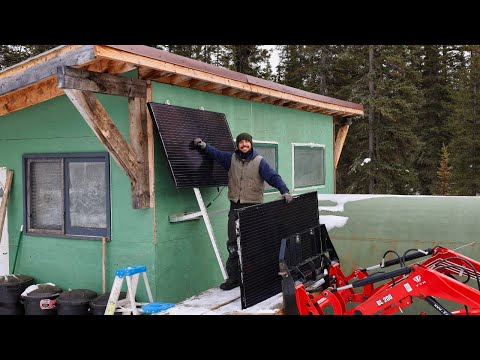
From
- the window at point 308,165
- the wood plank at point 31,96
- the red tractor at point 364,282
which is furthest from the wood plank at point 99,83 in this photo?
the window at point 308,165

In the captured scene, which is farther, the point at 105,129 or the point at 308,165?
the point at 308,165

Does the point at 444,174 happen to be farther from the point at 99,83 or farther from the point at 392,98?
the point at 99,83

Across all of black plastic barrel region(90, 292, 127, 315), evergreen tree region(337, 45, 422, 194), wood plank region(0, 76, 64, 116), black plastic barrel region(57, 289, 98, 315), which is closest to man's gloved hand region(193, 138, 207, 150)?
wood plank region(0, 76, 64, 116)

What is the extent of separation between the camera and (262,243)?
535 cm

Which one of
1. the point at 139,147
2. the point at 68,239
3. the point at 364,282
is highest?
the point at 139,147

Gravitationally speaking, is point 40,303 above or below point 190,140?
below

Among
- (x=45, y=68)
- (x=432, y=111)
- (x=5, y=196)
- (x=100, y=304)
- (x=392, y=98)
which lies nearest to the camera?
(x=45, y=68)

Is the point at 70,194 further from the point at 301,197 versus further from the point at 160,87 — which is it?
the point at 301,197

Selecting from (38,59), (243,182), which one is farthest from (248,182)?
(38,59)

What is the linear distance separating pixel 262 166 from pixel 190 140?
1.09 m

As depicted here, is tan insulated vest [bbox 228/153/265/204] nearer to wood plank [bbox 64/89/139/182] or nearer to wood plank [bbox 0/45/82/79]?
wood plank [bbox 64/89/139/182]

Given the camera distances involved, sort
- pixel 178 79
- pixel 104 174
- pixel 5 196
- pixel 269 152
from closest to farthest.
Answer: pixel 104 174 → pixel 178 79 → pixel 5 196 → pixel 269 152

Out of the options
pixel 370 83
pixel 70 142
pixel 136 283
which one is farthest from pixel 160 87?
pixel 370 83

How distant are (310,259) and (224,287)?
43.1 inches
